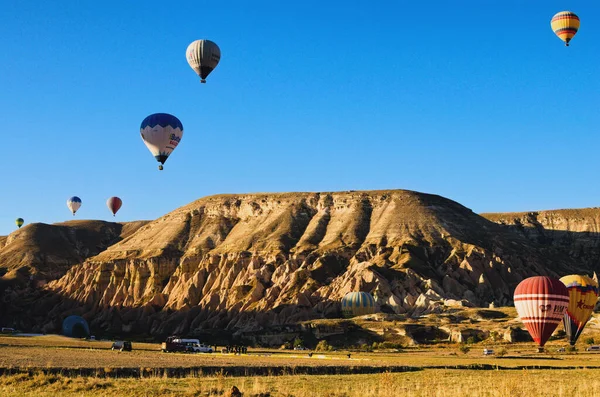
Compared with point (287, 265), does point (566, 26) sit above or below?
above

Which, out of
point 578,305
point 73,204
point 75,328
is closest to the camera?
point 578,305

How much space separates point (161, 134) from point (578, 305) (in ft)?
152

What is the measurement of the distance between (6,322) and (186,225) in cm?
4156

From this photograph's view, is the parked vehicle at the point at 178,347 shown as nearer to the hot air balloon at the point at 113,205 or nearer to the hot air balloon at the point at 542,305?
the hot air balloon at the point at 542,305

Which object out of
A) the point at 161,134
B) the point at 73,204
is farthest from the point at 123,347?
the point at 73,204

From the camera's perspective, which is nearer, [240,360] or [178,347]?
[240,360]

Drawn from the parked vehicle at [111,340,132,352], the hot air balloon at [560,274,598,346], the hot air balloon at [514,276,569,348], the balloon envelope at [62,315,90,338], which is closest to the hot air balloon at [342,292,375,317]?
the hot air balloon at [560,274,598,346]

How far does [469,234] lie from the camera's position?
153 meters

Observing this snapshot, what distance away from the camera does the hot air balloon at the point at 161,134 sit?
79938mm

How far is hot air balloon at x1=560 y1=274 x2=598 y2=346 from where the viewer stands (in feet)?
267

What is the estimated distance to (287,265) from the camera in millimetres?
139125

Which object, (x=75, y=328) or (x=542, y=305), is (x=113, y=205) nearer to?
(x=75, y=328)

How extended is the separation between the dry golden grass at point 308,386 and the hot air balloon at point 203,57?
46.9 m

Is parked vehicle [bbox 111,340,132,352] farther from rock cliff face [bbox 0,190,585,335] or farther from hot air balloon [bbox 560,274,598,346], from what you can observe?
rock cliff face [bbox 0,190,585,335]
